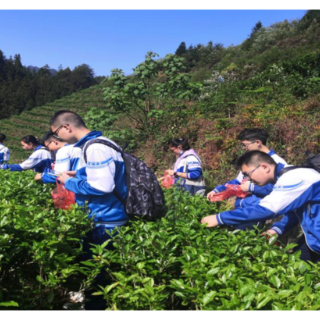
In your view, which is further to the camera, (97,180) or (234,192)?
(234,192)

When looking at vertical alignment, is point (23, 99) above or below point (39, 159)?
above

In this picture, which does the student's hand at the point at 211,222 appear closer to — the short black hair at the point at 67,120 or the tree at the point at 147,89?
the short black hair at the point at 67,120

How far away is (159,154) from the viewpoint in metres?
11.4

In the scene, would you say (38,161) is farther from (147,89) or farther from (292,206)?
(147,89)

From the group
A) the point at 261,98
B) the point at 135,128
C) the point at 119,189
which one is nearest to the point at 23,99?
the point at 135,128

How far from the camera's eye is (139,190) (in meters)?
2.95

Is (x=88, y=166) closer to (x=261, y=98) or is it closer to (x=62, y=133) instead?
(x=62, y=133)

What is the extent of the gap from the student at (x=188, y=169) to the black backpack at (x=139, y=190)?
115 inches

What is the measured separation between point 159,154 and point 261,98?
390 cm

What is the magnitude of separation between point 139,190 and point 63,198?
3.20 ft

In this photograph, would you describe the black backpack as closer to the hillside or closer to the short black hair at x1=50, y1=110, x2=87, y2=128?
the short black hair at x1=50, y1=110, x2=87, y2=128

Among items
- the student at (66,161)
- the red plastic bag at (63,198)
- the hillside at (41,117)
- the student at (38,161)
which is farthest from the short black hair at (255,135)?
the hillside at (41,117)

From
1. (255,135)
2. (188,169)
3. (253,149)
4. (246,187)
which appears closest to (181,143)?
(188,169)

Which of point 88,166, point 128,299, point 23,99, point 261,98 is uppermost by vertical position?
point 23,99
